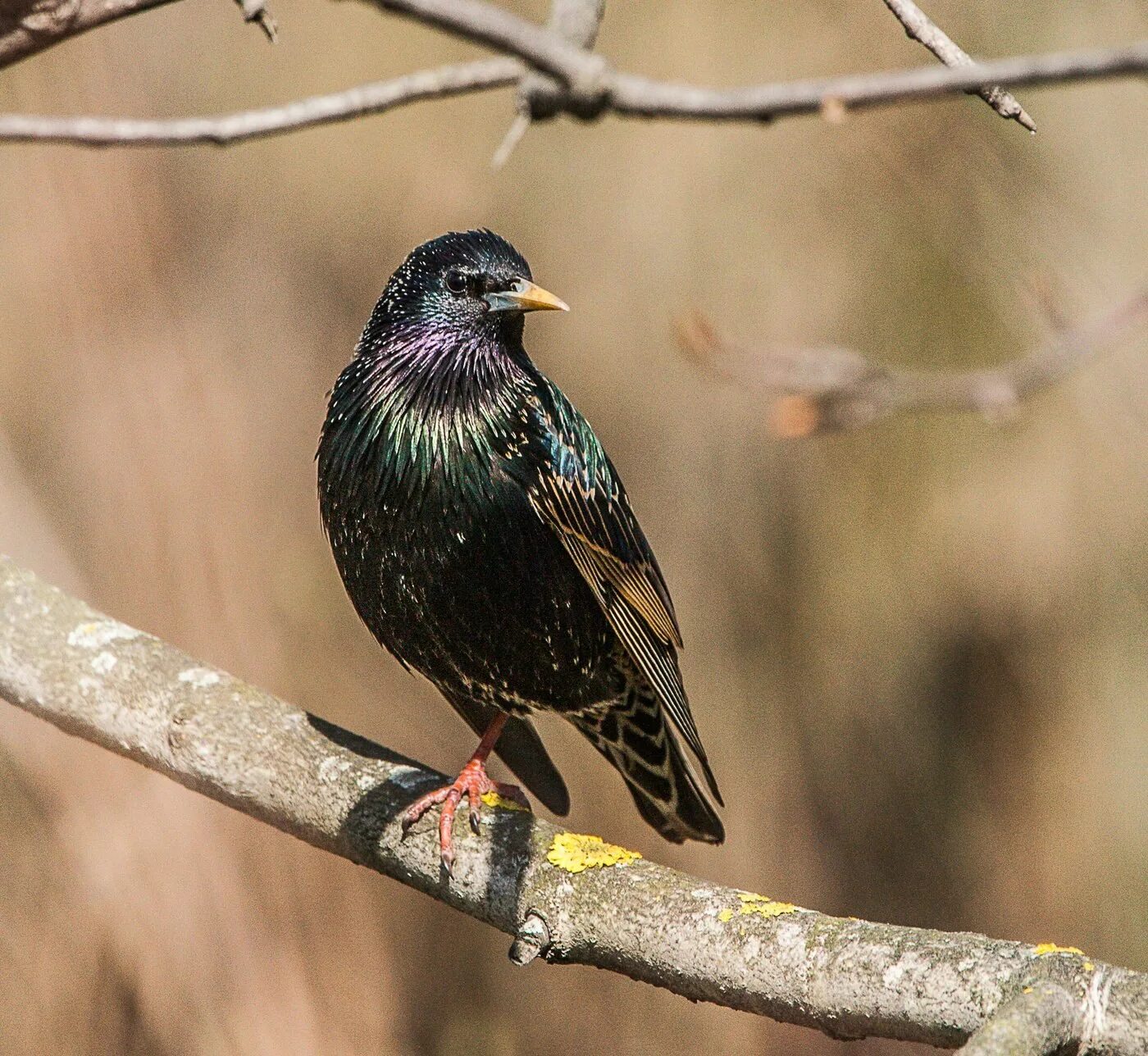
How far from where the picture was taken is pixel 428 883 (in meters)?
3.21

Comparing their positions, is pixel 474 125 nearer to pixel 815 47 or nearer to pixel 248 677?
pixel 815 47

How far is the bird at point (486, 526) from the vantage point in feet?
11.5

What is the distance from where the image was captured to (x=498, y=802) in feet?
11.2

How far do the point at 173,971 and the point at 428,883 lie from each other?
7.60 ft

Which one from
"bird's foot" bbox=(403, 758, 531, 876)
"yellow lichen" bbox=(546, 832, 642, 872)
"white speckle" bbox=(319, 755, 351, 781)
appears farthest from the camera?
"white speckle" bbox=(319, 755, 351, 781)

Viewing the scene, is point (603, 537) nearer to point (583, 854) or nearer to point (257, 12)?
point (583, 854)

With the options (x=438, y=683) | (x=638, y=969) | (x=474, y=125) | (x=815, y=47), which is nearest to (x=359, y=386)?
(x=438, y=683)

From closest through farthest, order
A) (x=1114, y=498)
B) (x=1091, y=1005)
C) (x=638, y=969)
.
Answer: (x=1091, y=1005)
(x=638, y=969)
(x=1114, y=498)

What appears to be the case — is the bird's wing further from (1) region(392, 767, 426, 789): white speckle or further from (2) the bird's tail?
(1) region(392, 767, 426, 789): white speckle

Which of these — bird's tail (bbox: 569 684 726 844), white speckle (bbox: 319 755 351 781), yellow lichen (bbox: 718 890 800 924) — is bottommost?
yellow lichen (bbox: 718 890 800 924)

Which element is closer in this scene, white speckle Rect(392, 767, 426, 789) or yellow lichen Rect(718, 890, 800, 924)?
yellow lichen Rect(718, 890, 800, 924)

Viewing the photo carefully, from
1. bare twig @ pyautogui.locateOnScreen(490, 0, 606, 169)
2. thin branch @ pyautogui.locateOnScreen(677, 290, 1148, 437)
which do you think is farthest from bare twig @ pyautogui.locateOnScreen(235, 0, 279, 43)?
thin branch @ pyautogui.locateOnScreen(677, 290, 1148, 437)

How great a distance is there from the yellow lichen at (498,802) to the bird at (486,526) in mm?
44

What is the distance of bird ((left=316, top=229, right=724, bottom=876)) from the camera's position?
3516 mm
